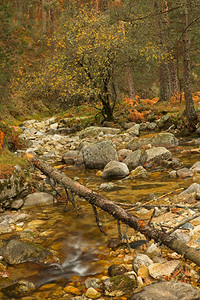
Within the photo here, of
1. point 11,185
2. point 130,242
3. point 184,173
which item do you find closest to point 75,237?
point 130,242

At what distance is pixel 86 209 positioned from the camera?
20.9 ft

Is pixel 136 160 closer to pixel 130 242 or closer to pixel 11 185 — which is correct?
pixel 11 185

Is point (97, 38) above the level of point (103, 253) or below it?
above

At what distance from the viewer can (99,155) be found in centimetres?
1042

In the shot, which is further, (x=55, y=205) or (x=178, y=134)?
(x=178, y=134)

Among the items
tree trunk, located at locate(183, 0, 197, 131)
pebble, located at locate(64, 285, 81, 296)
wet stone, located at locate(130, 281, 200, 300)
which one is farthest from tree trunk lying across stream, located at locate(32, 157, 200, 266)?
tree trunk, located at locate(183, 0, 197, 131)

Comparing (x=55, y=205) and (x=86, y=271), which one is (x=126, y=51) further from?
(x=86, y=271)

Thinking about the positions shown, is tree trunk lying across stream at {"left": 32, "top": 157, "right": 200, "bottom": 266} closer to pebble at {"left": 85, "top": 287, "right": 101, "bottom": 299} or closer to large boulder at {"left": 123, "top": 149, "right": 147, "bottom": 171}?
pebble at {"left": 85, "top": 287, "right": 101, "bottom": 299}

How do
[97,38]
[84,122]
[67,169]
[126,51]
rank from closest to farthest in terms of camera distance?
[67,169], [97,38], [126,51], [84,122]

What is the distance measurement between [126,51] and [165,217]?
44.8ft

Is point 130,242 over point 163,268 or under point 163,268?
under

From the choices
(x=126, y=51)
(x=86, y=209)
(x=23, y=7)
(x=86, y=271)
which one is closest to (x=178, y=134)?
(x=126, y=51)

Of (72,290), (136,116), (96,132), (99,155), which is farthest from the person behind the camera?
(136,116)

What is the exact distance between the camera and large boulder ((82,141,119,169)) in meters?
10.3
